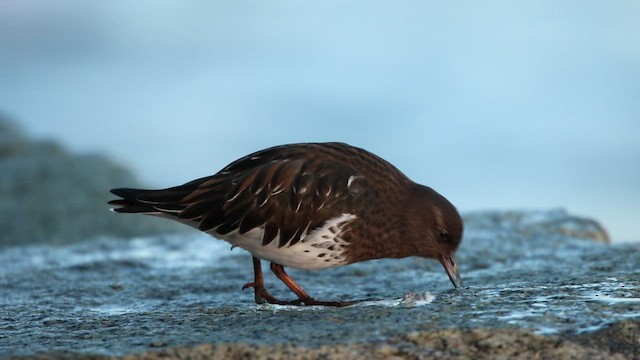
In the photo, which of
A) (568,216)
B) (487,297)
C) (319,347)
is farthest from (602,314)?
(568,216)

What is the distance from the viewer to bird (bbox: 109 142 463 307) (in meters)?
5.74

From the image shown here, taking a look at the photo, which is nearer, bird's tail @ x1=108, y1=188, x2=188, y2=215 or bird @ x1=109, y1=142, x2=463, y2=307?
bird @ x1=109, y1=142, x2=463, y2=307

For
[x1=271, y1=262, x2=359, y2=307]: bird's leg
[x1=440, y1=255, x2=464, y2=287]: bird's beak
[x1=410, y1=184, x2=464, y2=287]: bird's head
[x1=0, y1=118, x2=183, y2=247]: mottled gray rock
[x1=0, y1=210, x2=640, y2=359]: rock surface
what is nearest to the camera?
[x1=0, y1=210, x2=640, y2=359]: rock surface

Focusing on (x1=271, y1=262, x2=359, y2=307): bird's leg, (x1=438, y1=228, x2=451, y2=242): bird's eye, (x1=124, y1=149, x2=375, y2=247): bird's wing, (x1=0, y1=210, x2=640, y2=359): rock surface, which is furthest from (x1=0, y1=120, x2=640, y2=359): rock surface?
(x1=124, y1=149, x2=375, y2=247): bird's wing

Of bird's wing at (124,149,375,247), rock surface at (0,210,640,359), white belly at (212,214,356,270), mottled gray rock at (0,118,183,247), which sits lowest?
rock surface at (0,210,640,359)

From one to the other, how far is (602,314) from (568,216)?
509cm

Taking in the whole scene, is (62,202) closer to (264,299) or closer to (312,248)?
(264,299)

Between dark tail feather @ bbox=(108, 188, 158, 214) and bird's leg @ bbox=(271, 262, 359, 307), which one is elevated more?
dark tail feather @ bbox=(108, 188, 158, 214)

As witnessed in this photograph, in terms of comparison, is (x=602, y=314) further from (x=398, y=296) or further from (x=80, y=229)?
(x=80, y=229)

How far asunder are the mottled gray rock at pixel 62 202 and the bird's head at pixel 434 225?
4.99 meters

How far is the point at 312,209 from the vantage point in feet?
18.9

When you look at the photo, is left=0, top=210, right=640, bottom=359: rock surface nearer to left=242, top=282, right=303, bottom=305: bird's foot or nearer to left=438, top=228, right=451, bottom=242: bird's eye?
left=242, top=282, right=303, bottom=305: bird's foot

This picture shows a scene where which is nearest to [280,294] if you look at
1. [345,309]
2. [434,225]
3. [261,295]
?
[261,295]

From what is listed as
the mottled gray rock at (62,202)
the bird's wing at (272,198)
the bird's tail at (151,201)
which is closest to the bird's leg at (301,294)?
the bird's wing at (272,198)
